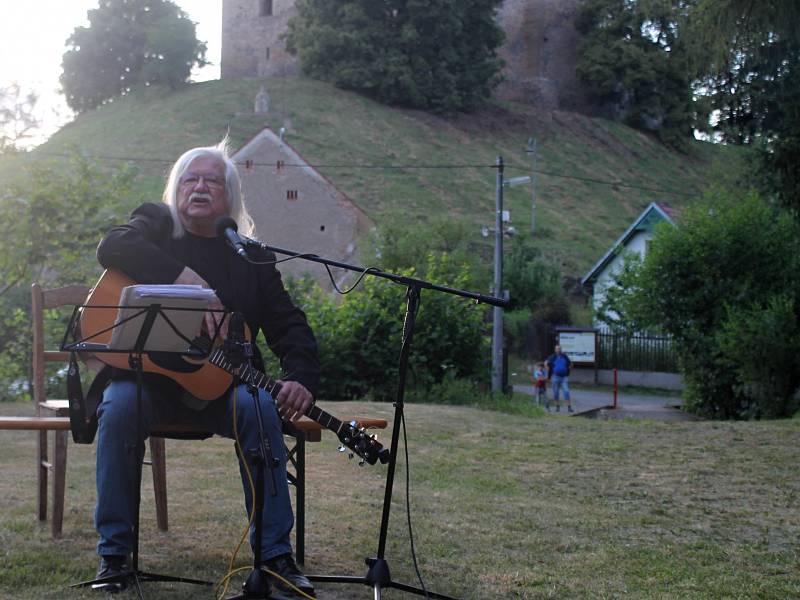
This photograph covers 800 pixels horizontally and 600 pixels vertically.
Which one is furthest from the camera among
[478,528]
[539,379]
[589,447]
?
[539,379]

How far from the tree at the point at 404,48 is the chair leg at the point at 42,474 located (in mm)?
52243

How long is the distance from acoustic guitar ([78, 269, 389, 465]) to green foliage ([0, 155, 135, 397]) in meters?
8.53

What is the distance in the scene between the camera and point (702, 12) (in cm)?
815

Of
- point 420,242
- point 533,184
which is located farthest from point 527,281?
point 533,184

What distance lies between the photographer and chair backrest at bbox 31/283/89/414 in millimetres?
4168

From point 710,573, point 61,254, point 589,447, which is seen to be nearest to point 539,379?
point 61,254

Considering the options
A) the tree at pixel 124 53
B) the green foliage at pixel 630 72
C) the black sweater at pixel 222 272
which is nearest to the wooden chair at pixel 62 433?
the black sweater at pixel 222 272

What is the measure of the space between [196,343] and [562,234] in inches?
1698

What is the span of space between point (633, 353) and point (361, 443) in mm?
29401

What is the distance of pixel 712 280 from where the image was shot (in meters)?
19.4

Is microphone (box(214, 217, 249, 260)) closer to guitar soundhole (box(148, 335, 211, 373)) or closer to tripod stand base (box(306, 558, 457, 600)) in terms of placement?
guitar soundhole (box(148, 335, 211, 373))

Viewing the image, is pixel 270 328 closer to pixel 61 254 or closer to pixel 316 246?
pixel 61 254

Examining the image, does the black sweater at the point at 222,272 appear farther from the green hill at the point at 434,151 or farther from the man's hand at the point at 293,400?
the green hill at the point at 434,151

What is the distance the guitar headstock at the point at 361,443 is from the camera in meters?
3.44
